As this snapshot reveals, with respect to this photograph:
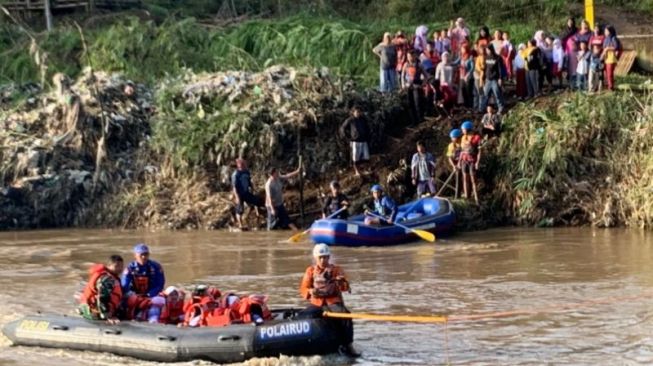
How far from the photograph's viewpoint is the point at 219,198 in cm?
2691

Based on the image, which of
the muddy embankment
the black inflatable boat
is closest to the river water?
the black inflatable boat

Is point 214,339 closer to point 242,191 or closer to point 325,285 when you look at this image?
point 325,285

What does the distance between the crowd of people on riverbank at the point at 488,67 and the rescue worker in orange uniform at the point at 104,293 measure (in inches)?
515

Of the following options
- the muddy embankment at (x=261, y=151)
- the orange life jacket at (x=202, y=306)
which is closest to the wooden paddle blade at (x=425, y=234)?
the muddy embankment at (x=261, y=151)

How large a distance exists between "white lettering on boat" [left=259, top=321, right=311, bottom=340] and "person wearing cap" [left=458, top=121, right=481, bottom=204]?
11.6m

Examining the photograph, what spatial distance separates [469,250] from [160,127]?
848 cm

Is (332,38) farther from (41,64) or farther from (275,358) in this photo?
(275,358)

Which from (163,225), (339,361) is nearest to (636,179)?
(163,225)

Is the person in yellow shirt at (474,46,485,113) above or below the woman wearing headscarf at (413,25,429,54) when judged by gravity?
below

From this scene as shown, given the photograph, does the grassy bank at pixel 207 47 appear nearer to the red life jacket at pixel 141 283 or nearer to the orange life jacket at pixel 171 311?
the red life jacket at pixel 141 283

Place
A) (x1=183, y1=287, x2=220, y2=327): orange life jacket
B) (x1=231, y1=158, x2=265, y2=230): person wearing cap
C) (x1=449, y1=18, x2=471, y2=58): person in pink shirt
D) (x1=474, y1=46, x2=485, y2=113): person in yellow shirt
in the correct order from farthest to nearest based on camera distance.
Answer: (x1=449, y1=18, x2=471, y2=58): person in pink shirt → (x1=474, y1=46, x2=485, y2=113): person in yellow shirt → (x1=231, y1=158, x2=265, y2=230): person wearing cap → (x1=183, y1=287, x2=220, y2=327): orange life jacket

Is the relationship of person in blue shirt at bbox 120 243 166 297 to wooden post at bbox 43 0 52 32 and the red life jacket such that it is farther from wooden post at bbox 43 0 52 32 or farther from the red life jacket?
wooden post at bbox 43 0 52 32

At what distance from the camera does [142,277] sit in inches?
626

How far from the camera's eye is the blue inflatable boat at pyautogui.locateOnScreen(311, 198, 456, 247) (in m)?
23.0
